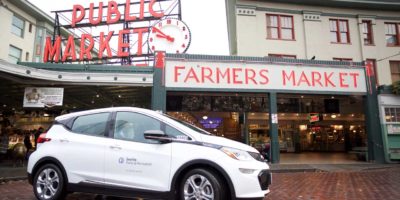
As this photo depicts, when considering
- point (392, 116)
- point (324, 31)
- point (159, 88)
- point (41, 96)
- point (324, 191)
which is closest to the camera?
point (324, 191)

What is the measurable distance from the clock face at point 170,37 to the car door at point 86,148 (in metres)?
14.3

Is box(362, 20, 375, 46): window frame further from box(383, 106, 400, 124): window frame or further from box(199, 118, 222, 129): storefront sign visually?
box(199, 118, 222, 129): storefront sign

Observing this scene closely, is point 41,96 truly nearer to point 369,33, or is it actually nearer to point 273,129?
point 273,129

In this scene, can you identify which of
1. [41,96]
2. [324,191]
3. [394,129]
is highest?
[41,96]

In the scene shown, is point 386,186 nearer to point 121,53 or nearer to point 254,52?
point 254,52

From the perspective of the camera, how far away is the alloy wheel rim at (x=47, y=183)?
20.3 ft

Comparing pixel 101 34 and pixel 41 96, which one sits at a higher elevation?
pixel 101 34

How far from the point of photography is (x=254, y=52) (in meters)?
20.4

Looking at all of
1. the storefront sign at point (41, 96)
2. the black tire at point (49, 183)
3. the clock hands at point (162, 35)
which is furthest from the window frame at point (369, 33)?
the black tire at point (49, 183)

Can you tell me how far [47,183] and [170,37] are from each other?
15.4m

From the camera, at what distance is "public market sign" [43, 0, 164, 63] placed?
79.2 ft

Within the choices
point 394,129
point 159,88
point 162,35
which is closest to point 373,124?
point 394,129

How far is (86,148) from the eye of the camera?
6012 millimetres

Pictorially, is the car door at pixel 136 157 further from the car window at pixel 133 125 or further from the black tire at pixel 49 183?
the black tire at pixel 49 183
